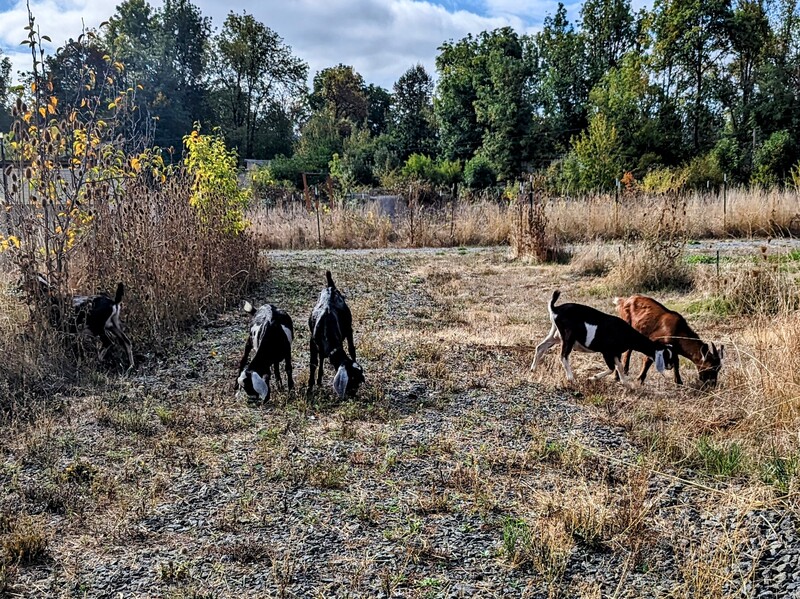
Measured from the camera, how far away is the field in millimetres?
3184

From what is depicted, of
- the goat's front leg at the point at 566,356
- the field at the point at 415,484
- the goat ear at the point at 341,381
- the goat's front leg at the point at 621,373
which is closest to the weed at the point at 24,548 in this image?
the field at the point at 415,484

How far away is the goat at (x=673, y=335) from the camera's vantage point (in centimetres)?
595

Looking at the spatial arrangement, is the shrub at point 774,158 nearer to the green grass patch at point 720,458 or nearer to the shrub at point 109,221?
the shrub at point 109,221

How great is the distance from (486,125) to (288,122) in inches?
746

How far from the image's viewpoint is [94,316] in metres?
6.72

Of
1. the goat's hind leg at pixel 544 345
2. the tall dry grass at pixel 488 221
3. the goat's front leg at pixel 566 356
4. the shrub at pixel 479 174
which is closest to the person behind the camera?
the goat's front leg at pixel 566 356

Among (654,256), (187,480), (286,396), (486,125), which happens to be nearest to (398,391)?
(286,396)

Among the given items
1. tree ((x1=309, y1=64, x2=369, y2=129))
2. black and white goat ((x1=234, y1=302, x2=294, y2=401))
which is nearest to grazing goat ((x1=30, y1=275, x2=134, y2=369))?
black and white goat ((x1=234, y1=302, x2=294, y2=401))

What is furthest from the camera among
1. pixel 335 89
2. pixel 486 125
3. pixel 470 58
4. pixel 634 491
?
pixel 335 89

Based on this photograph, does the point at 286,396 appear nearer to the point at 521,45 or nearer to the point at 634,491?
the point at 634,491

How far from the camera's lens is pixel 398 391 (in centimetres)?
608

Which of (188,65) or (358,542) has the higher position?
(188,65)

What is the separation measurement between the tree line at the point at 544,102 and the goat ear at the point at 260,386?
21984mm

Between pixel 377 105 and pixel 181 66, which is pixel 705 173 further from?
pixel 181 66
